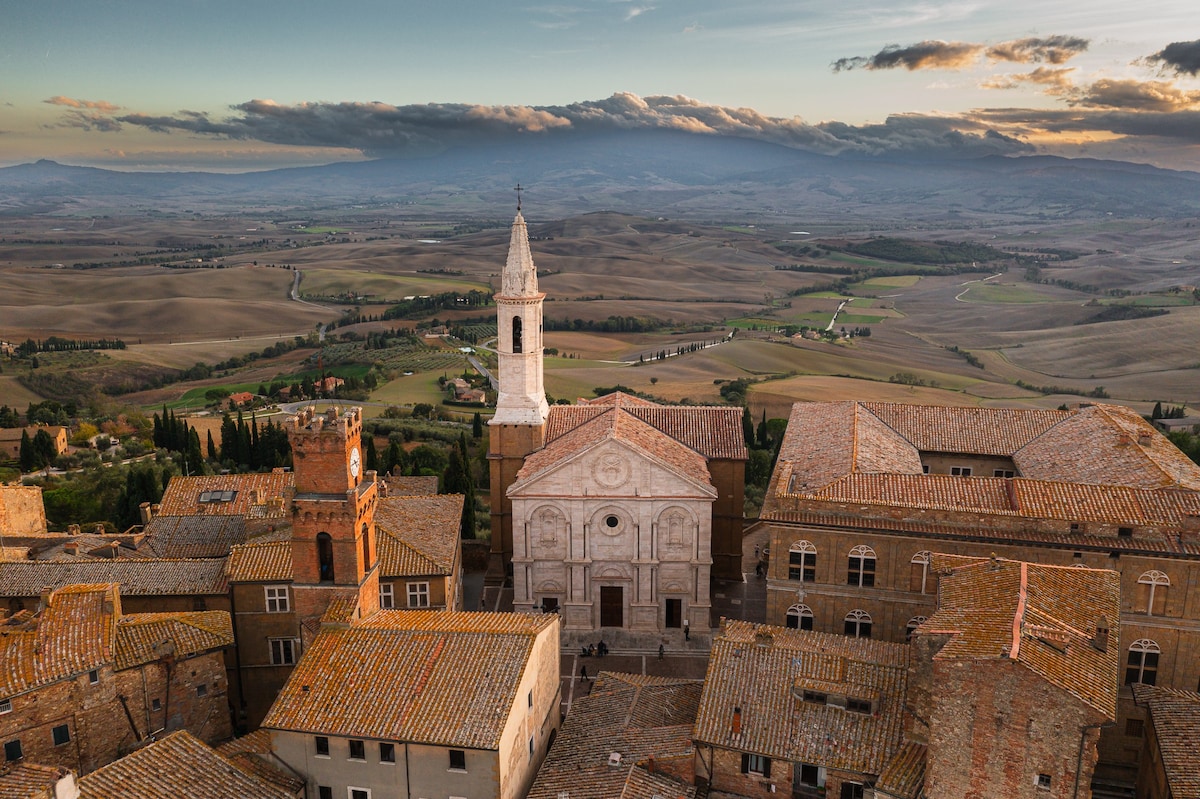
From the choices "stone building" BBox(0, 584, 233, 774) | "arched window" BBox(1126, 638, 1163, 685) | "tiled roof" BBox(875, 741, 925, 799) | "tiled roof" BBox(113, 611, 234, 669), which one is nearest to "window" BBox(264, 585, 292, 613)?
"tiled roof" BBox(113, 611, 234, 669)

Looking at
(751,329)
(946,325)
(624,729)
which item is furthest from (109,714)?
(946,325)

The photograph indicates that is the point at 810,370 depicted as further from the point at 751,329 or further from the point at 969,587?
the point at 969,587

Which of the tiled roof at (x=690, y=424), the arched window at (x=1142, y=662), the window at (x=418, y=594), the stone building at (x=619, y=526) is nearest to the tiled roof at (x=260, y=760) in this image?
the window at (x=418, y=594)

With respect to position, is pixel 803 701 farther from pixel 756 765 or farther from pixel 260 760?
pixel 260 760

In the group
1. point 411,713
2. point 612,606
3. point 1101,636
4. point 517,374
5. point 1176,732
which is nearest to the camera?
point 1101,636

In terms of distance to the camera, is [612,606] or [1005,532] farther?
[612,606]

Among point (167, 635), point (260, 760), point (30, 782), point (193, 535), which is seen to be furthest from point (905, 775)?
point (193, 535)

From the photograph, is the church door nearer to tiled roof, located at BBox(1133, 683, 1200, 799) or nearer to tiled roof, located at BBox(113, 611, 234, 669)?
tiled roof, located at BBox(113, 611, 234, 669)
